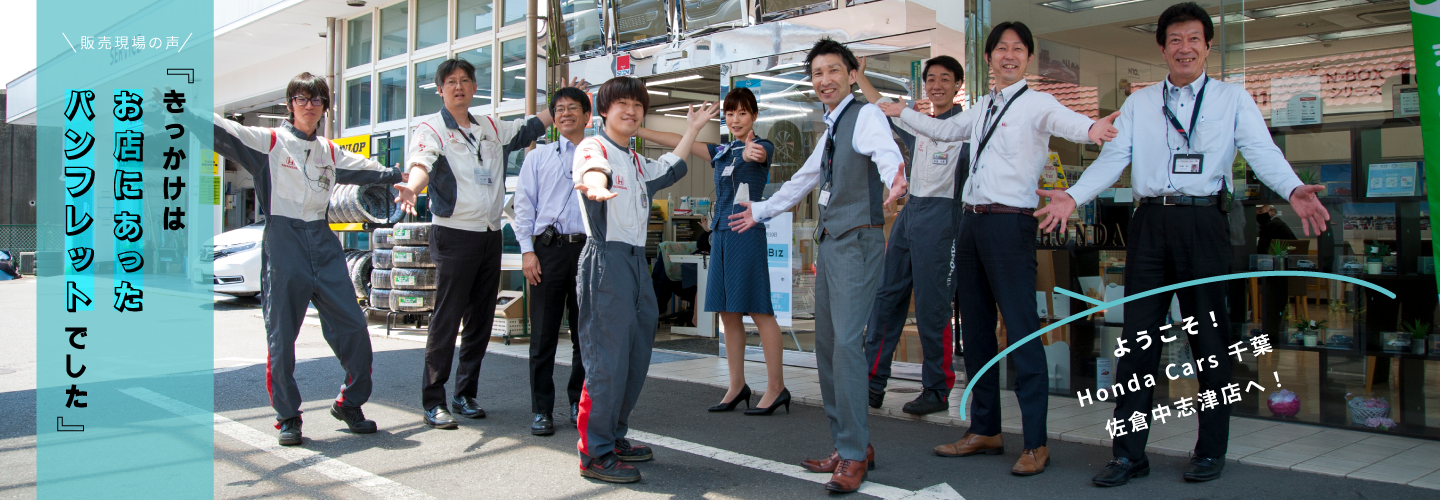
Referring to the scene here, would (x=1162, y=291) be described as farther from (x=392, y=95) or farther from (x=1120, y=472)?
(x=392, y=95)

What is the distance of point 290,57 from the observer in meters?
15.4

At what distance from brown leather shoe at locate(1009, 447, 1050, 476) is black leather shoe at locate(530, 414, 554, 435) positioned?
2.13 meters

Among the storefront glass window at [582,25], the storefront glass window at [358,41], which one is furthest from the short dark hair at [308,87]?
the storefront glass window at [358,41]

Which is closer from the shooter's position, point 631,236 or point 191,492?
point 191,492

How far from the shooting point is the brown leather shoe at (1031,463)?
3617 millimetres

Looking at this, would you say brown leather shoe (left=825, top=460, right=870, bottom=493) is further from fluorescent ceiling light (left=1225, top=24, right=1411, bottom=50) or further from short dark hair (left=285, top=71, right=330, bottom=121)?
fluorescent ceiling light (left=1225, top=24, right=1411, bottom=50)

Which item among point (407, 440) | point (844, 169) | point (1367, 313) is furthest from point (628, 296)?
point (1367, 313)

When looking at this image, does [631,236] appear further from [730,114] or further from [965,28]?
[965,28]

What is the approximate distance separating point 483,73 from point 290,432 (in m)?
7.14

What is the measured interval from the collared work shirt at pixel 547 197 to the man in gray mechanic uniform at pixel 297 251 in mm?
880

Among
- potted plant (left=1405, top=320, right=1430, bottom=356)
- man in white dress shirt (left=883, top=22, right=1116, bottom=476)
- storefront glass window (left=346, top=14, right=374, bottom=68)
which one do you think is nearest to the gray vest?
man in white dress shirt (left=883, top=22, right=1116, bottom=476)

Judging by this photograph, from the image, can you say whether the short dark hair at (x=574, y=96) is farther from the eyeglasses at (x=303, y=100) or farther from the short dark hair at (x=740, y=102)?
the eyeglasses at (x=303, y=100)

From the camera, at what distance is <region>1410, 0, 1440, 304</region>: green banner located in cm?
332

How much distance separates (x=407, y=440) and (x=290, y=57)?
13123mm
